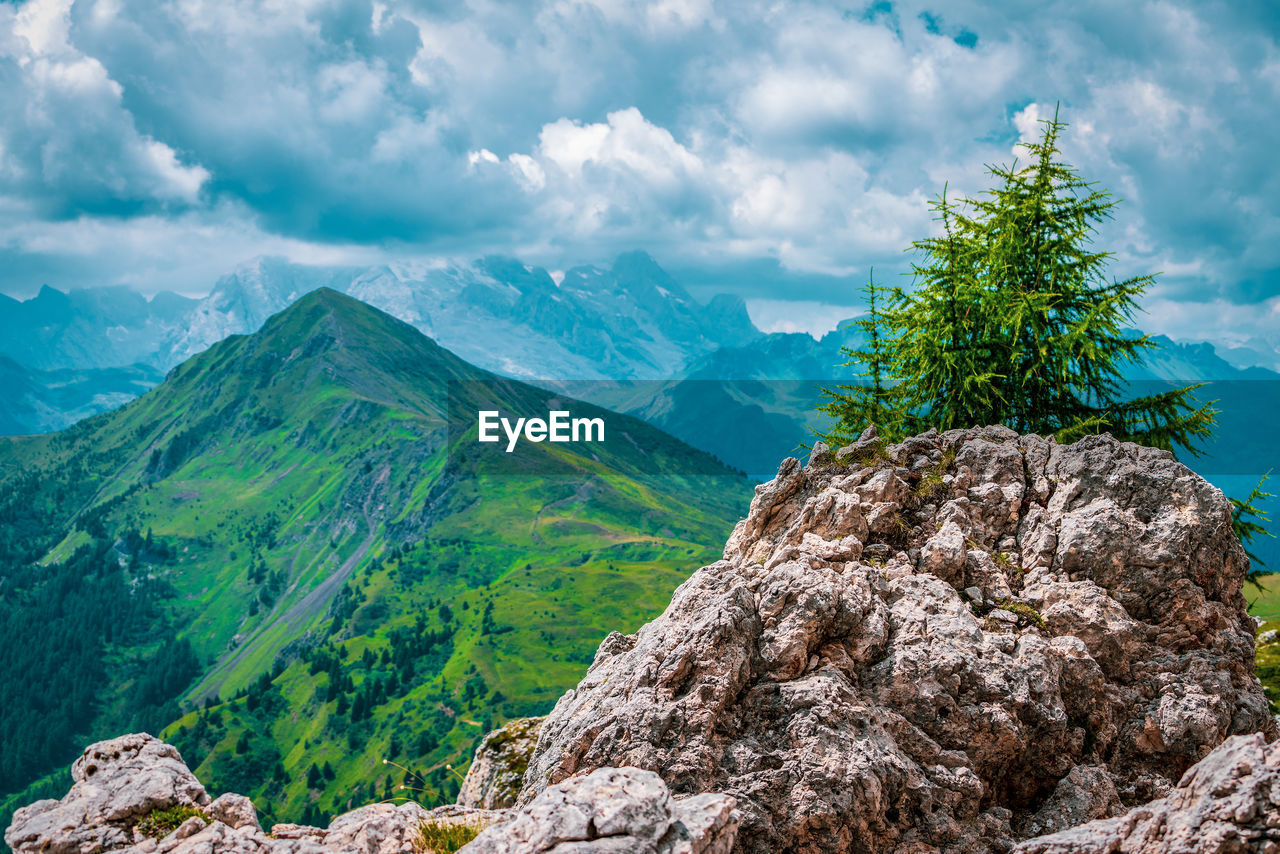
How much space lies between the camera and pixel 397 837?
12.2 metres

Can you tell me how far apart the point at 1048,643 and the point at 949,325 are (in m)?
10.5

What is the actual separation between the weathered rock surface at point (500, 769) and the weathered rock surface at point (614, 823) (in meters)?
6.25

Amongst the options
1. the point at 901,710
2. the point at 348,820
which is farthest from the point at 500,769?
the point at 901,710

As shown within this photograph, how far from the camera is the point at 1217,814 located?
8836 millimetres

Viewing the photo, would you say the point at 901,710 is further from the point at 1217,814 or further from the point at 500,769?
the point at 500,769

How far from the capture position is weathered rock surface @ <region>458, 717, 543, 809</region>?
52.9ft

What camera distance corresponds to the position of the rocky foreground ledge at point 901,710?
11.5 m

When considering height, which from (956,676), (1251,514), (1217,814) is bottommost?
(1217,814)

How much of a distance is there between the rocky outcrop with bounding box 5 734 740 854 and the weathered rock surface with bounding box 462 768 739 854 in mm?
13

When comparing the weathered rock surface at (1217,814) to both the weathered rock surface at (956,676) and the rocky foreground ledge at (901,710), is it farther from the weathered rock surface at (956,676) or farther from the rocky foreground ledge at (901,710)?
the weathered rock surface at (956,676)

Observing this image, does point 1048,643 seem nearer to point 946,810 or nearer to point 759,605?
point 946,810

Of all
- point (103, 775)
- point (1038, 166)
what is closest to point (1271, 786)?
point (103, 775)

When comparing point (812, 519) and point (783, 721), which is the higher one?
point (812, 519)

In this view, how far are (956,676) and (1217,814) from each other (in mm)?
4692
